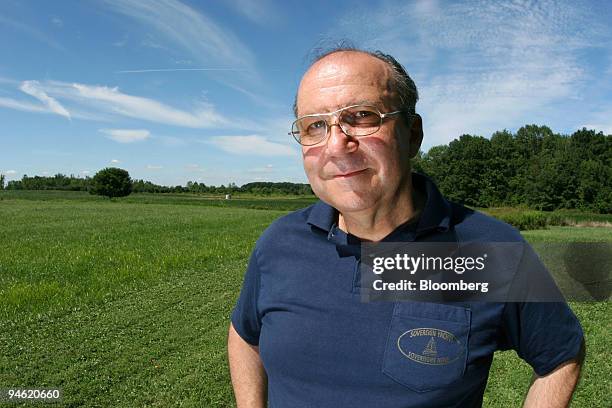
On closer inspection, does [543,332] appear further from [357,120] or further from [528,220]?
[528,220]

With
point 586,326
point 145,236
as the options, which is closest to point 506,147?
point 145,236

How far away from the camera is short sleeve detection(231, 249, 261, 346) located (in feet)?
6.37

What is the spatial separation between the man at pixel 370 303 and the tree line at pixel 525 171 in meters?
59.0

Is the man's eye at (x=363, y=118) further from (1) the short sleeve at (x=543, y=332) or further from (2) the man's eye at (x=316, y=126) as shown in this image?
(1) the short sleeve at (x=543, y=332)

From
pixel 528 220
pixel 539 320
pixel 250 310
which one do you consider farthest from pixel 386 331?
pixel 528 220

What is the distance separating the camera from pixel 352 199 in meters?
1.64

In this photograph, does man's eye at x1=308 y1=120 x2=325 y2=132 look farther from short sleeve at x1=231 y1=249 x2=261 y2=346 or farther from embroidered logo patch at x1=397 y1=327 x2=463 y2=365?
embroidered logo patch at x1=397 y1=327 x2=463 y2=365

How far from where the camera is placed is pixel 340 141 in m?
1.62

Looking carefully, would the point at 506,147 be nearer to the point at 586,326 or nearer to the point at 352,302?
the point at 586,326

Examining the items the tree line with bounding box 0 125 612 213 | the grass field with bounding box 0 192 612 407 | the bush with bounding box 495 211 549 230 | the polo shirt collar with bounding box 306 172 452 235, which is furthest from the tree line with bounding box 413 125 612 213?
the polo shirt collar with bounding box 306 172 452 235

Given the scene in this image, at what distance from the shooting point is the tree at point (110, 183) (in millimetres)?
103875

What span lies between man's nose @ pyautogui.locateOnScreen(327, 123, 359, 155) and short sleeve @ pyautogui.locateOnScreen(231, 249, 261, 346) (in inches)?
23.9

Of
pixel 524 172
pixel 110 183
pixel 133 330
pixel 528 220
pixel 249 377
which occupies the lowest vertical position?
pixel 133 330

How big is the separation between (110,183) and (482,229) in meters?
112
